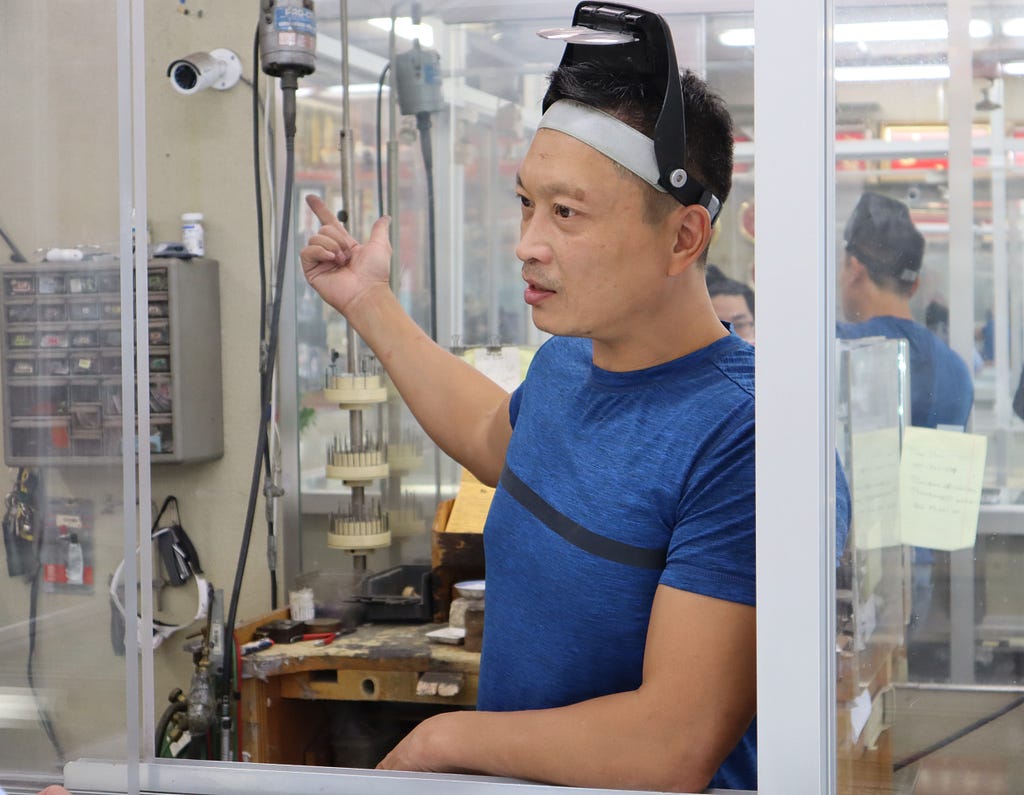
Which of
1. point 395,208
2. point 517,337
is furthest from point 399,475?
point 395,208

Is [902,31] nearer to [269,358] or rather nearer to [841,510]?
[841,510]

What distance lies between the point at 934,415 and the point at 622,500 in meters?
0.41

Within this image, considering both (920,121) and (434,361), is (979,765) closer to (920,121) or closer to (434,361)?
(920,121)

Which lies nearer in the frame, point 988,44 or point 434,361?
point 988,44

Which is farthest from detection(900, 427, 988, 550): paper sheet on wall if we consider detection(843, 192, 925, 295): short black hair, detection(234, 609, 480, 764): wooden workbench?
detection(234, 609, 480, 764): wooden workbench

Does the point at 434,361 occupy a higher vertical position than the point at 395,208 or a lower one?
lower

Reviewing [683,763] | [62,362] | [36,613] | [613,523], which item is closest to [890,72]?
[613,523]

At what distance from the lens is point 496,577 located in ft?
4.76

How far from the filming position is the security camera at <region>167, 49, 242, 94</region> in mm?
2961

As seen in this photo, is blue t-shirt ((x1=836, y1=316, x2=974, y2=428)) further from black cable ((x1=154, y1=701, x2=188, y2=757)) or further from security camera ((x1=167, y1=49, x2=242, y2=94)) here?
security camera ((x1=167, y1=49, x2=242, y2=94))

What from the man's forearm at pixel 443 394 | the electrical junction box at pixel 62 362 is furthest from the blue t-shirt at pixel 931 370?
the man's forearm at pixel 443 394

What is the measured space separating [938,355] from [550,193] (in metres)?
0.51

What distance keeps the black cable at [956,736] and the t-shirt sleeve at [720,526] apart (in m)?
0.24

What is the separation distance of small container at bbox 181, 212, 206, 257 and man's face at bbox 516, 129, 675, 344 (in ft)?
6.04
